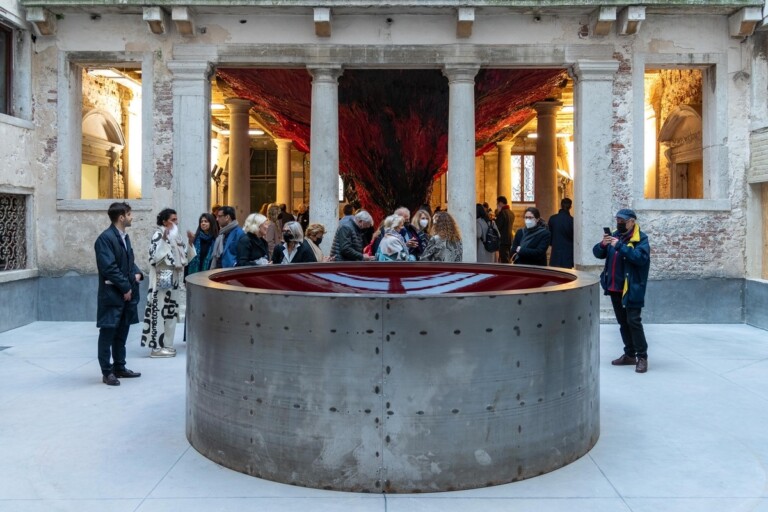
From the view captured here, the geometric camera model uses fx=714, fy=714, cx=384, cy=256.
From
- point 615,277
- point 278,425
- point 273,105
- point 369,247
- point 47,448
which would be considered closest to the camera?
point 278,425

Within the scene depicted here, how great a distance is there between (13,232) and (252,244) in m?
4.77

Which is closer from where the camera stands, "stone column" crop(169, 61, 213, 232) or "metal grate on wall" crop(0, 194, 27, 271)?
"metal grate on wall" crop(0, 194, 27, 271)

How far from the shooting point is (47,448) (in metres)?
4.58

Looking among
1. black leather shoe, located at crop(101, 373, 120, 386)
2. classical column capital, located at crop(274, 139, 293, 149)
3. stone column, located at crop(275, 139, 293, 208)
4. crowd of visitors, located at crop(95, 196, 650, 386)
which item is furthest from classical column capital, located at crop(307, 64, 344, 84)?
classical column capital, located at crop(274, 139, 293, 149)

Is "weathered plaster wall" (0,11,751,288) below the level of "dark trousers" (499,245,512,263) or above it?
above

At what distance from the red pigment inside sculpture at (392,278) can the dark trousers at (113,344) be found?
1.57 meters

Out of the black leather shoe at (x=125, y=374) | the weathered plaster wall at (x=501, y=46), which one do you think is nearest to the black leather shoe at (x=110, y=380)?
the black leather shoe at (x=125, y=374)

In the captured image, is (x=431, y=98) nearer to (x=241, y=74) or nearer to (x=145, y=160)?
(x=241, y=74)

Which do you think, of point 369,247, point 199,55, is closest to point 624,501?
point 369,247

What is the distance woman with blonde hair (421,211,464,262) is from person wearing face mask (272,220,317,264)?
1.35 m

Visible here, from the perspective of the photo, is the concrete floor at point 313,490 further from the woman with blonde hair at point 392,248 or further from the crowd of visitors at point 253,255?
the woman with blonde hair at point 392,248

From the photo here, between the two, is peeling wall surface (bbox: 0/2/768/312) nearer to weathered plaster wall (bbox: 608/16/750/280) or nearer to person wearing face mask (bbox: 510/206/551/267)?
weathered plaster wall (bbox: 608/16/750/280)

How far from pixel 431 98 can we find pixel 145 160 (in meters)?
5.44

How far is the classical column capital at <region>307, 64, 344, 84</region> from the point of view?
10.4m
